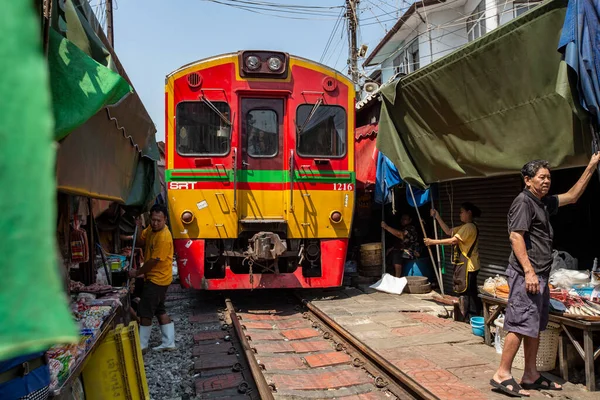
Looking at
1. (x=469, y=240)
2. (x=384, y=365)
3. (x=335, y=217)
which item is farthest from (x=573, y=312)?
(x=335, y=217)

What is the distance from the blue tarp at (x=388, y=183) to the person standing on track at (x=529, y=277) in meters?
3.87

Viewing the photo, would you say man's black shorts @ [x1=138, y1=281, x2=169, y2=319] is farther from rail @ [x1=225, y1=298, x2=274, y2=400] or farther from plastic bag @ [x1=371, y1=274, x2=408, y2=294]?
plastic bag @ [x1=371, y1=274, x2=408, y2=294]

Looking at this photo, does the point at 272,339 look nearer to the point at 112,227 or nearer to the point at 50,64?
the point at 112,227

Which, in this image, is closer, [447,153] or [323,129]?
[447,153]

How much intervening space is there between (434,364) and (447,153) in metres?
2.56

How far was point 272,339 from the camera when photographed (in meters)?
6.16

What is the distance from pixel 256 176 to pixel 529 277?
14.8 feet

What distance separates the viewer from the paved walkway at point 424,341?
420 centimetres

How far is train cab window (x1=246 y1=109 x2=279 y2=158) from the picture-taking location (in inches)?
305

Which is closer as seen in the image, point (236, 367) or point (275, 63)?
point (236, 367)

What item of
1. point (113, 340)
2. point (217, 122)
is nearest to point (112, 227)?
point (217, 122)

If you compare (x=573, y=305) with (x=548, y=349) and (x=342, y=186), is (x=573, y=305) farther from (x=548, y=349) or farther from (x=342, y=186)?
(x=342, y=186)

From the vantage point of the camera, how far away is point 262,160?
7.71 m

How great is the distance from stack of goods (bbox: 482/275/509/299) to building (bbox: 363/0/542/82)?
13.4m
